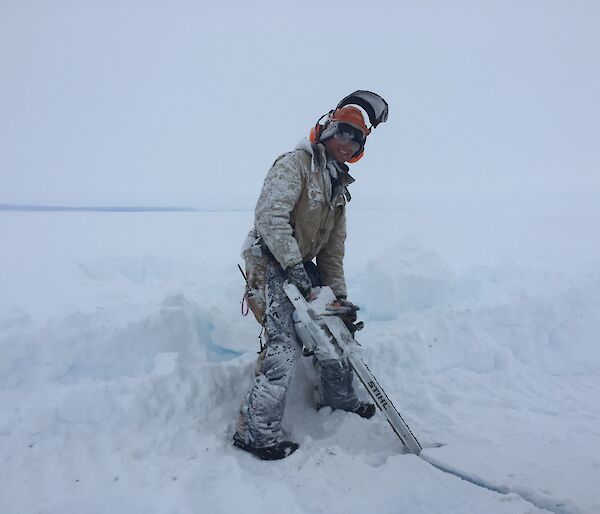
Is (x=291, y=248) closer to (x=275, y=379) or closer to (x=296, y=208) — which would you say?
(x=296, y=208)

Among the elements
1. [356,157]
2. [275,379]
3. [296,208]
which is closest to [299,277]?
[296,208]

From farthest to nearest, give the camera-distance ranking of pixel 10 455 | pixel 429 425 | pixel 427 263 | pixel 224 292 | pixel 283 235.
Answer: pixel 427 263 < pixel 224 292 < pixel 429 425 < pixel 283 235 < pixel 10 455

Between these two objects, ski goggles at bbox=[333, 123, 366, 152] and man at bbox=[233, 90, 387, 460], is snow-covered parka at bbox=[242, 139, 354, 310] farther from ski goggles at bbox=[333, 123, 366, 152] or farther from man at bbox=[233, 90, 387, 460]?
ski goggles at bbox=[333, 123, 366, 152]

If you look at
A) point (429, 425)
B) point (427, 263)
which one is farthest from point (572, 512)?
point (427, 263)

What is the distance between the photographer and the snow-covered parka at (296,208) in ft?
8.64

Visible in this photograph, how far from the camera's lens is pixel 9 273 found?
187 inches

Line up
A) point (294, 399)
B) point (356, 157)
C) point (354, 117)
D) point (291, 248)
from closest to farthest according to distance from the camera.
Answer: point (291, 248) → point (354, 117) → point (356, 157) → point (294, 399)

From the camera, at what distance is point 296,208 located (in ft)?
9.24

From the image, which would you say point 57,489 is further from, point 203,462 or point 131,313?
point 131,313

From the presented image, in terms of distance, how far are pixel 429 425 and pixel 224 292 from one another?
306cm

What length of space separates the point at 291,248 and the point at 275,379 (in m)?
0.87

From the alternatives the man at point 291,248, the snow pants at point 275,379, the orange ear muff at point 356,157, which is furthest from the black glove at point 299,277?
the orange ear muff at point 356,157

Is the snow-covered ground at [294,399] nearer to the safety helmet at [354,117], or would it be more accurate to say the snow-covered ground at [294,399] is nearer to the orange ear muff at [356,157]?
the orange ear muff at [356,157]

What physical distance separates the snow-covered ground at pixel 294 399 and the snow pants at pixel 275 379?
157 mm
